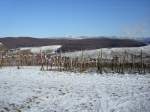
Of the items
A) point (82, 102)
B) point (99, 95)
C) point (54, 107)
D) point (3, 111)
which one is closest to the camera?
point (3, 111)

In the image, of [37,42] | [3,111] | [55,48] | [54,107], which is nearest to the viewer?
[3,111]

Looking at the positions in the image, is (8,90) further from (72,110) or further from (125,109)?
(125,109)

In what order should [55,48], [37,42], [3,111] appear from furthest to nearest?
[37,42]
[55,48]
[3,111]

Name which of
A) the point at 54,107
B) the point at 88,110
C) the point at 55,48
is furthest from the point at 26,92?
the point at 55,48

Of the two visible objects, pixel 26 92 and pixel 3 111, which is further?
pixel 26 92

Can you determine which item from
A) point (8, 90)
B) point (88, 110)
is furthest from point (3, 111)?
point (8, 90)

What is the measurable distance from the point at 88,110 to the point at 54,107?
1.86m

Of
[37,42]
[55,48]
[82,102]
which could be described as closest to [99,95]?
[82,102]

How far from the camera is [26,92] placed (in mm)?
19016

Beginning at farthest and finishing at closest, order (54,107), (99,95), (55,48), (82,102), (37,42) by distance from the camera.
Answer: (37,42)
(55,48)
(99,95)
(82,102)
(54,107)

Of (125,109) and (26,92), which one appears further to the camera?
(26,92)

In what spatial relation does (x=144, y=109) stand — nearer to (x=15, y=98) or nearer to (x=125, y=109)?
(x=125, y=109)

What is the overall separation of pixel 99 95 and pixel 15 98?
5.32 m

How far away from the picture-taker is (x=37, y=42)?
489 feet
